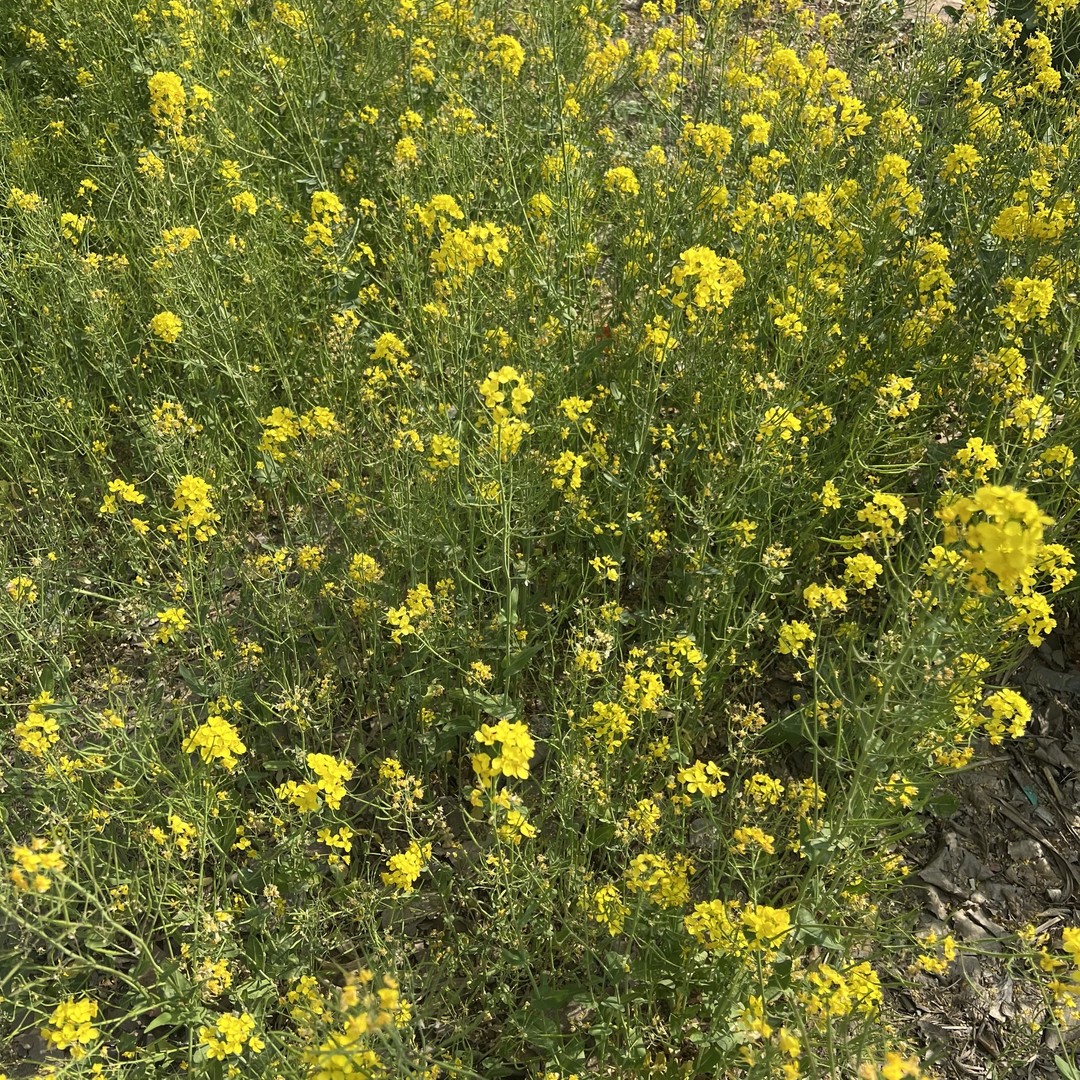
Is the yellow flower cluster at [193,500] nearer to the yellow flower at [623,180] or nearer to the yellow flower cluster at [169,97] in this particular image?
the yellow flower cluster at [169,97]

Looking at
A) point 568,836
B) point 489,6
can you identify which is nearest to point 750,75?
point 489,6

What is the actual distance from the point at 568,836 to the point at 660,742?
398 millimetres

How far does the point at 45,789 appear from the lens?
2.43 metres

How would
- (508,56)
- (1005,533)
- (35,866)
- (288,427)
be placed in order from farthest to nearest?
(508,56) < (288,427) < (35,866) < (1005,533)

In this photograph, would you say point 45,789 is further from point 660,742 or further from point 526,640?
point 660,742

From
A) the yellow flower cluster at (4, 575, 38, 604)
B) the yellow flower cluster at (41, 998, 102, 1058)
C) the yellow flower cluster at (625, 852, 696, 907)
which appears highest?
the yellow flower cluster at (625, 852, 696, 907)

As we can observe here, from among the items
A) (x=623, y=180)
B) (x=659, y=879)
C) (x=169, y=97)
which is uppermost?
(x=623, y=180)

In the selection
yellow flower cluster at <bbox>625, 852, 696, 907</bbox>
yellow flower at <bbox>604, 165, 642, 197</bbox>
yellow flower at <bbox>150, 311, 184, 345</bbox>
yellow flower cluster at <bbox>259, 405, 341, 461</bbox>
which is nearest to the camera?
yellow flower cluster at <bbox>625, 852, 696, 907</bbox>

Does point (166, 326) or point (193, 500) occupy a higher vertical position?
point (166, 326)

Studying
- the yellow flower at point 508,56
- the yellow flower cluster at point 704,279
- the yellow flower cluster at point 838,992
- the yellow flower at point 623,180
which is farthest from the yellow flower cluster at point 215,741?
the yellow flower at point 508,56

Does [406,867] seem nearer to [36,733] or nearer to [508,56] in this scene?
[36,733]

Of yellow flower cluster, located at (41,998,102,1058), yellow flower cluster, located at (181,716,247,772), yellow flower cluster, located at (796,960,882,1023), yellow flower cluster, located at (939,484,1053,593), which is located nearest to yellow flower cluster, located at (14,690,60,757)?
yellow flower cluster, located at (181,716,247,772)

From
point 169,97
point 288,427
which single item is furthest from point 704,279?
point 169,97

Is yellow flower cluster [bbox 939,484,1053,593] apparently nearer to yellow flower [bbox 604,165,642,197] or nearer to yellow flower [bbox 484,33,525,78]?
yellow flower [bbox 604,165,642,197]
